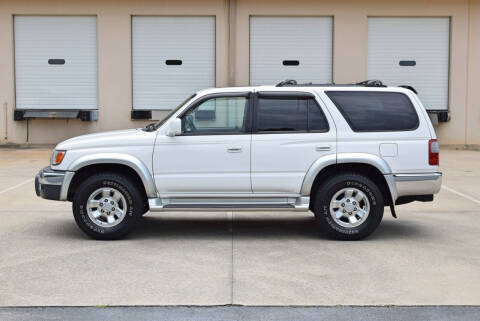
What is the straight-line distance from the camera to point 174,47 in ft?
67.3

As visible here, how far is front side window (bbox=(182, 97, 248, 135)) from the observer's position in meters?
8.72

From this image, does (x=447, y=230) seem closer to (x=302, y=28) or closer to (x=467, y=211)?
(x=467, y=211)

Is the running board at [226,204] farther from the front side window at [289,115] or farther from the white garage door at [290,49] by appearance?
the white garage door at [290,49]

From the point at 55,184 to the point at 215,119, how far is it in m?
1.93

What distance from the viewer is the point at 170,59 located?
2056 cm

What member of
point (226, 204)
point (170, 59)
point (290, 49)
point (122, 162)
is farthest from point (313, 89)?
point (170, 59)

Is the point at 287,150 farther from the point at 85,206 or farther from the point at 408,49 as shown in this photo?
the point at 408,49

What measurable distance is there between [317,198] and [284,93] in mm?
1262

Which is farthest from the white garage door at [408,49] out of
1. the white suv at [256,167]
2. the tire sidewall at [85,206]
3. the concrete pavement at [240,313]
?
the concrete pavement at [240,313]

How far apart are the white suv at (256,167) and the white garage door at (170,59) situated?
469 inches

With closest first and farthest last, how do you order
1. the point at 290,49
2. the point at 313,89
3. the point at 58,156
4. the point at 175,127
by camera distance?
the point at 175,127, the point at 58,156, the point at 313,89, the point at 290,49

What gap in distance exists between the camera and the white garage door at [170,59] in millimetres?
20484

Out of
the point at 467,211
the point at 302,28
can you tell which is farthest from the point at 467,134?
the point at 467,211

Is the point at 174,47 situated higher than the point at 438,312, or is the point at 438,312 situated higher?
the point at 174,47
